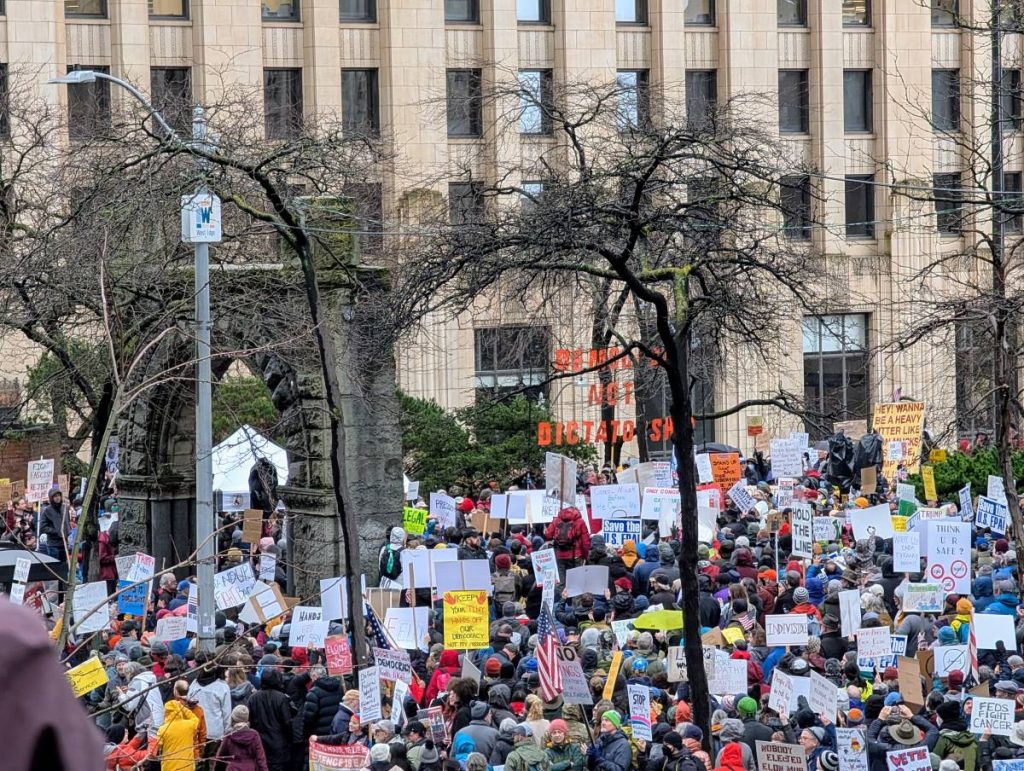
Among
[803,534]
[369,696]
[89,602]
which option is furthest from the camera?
[803,534]

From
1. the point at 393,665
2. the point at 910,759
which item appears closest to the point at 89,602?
the point at 393,665

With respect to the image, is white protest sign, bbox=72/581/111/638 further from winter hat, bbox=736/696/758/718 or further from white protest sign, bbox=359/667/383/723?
winter hat, bbox=736/696/758/718

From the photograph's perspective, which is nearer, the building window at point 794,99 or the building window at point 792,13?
the building window at point 794,99

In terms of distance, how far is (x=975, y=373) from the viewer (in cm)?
2508

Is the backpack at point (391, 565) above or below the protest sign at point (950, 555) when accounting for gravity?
below

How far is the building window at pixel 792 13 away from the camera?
4978 cm

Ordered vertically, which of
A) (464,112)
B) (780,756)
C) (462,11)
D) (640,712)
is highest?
(462,11)

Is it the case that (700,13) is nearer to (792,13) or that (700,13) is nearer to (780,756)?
(792,13)

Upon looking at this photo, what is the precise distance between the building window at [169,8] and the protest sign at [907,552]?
31.3 meters

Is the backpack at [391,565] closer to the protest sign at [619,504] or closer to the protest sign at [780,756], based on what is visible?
the protest sign at [619,504]

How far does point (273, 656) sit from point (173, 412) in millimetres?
10378

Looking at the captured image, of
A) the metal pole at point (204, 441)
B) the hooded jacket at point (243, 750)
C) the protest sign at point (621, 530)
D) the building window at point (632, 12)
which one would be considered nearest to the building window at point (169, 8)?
the building window at point (632, 12)

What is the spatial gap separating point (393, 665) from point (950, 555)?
609 centimetres

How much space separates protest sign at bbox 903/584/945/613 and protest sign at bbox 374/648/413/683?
5303 millimetres
